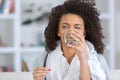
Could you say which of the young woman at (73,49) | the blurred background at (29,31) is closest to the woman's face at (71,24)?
the young woman at (73,49)

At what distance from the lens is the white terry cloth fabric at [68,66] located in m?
1.21

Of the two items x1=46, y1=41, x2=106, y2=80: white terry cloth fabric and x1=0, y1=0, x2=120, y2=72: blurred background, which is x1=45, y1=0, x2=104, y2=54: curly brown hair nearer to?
x1=46, y1=41, x2=106, y2=80: white terry cloth fabric

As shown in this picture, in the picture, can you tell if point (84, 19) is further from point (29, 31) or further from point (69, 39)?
point (29, 31)

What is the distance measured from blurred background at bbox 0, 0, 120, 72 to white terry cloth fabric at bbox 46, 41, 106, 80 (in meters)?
1.71

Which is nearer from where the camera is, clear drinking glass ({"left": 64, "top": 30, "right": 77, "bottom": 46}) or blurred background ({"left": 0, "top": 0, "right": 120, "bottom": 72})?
clear drinking glass ({"left": 64, "top": 30, "right": 77, "bottom": 46})

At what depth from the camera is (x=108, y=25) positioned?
307 cm

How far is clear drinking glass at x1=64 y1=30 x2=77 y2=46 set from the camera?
1137mm

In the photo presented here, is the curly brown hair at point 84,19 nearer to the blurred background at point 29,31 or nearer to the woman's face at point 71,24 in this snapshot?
the woman's face at point 71,24

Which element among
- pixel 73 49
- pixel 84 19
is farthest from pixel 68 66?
pixel 84 19

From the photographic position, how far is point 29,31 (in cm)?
312

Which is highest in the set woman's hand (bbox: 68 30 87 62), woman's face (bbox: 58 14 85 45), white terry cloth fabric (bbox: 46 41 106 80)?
woman's face (bbox: 58 14 85 45)

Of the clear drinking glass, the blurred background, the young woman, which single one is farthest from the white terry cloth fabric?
the blurred background

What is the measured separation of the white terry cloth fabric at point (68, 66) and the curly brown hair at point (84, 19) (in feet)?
0.12

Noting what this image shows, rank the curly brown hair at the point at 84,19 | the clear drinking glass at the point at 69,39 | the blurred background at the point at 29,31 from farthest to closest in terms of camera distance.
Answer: the blurred background at the point at 29,31 < the curly brown hair at the point at 84,19 < the clear drinking glass at the point at 69,39
